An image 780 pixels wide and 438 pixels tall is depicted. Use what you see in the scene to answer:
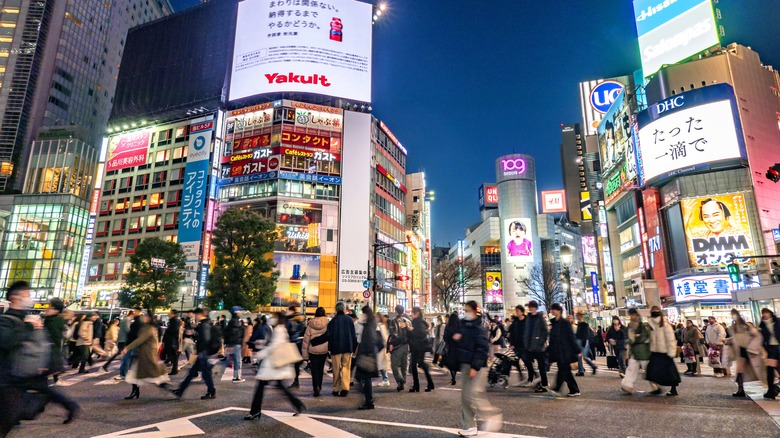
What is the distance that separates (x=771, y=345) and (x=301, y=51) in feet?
156

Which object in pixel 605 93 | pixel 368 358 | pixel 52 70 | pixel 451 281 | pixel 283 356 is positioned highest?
pixel 52 70

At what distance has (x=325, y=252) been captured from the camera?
47594 millimetres

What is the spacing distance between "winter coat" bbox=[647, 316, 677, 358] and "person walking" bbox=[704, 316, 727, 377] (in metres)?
6.37

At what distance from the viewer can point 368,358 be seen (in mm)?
7723

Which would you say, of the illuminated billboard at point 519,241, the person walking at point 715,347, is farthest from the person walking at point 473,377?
the illuminated billboard at point 519,241

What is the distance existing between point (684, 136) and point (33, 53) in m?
91.6

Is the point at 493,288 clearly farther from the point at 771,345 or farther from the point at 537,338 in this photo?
the point at 771,345

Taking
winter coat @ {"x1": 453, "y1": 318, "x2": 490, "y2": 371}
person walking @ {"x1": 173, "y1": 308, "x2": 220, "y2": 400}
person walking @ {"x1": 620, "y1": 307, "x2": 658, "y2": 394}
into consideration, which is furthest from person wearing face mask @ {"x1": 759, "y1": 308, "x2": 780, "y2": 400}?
person walking @ {"x1": 173, "y1": 308, "x2": 220, "y2": 400}

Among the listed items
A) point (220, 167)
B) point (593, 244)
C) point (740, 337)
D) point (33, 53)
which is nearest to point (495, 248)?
point (593, 244)

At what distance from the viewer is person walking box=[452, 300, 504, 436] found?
5.65m

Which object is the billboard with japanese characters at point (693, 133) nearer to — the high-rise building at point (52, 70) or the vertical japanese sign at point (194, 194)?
the vertical japanese sign at point (194, 194)

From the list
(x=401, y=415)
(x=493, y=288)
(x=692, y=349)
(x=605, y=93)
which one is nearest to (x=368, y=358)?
(x=401, y=415)

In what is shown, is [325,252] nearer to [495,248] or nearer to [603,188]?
[603,188]

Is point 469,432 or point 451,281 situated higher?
point 451,281
